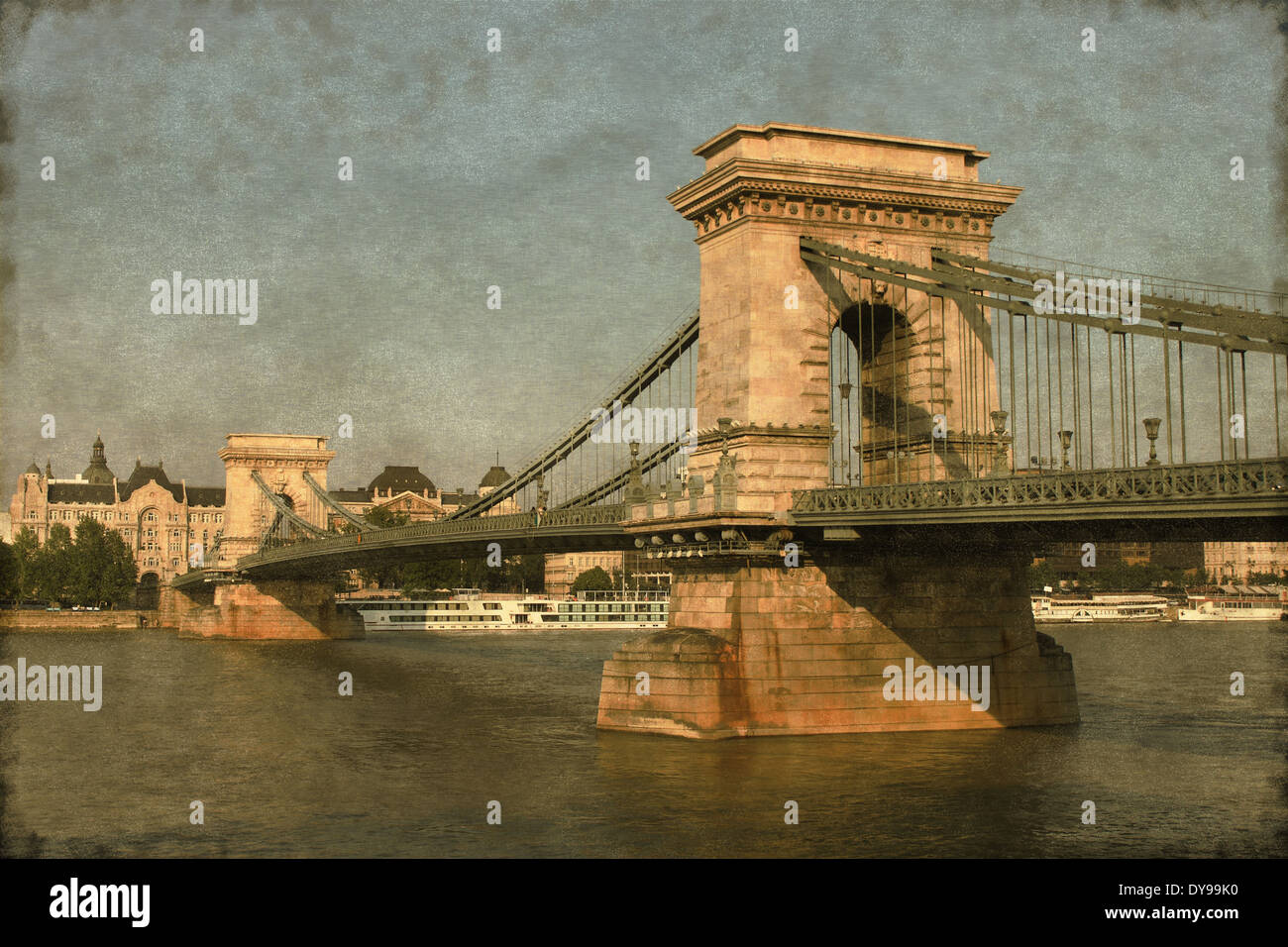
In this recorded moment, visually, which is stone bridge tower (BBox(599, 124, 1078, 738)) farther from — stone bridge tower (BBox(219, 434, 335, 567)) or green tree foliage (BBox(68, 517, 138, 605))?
green tree foliage (BBox(68, 517, 138, 605))

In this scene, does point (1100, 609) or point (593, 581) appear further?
point (593, 581)

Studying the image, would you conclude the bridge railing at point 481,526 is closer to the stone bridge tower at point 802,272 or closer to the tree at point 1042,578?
the stone bridge tower at point 802,272

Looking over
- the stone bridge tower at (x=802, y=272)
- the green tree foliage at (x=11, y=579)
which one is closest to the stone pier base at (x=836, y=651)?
the stone bridge tower at (x=802, y=272)

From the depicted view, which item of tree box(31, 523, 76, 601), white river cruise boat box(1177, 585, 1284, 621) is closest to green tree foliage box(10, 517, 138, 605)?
tree box(31, 523, 76, 601)

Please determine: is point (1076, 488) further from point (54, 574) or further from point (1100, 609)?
point (1100, 609)

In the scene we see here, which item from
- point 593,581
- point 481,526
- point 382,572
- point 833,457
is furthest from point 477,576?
point 833,457
